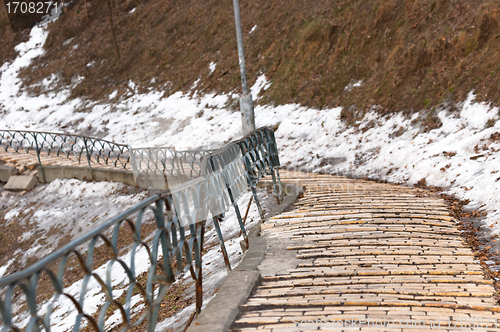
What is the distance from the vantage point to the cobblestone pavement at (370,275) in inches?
137

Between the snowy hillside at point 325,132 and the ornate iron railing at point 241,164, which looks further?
the snowy hillside at point 325,132

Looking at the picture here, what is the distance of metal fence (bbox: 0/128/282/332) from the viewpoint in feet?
8.32

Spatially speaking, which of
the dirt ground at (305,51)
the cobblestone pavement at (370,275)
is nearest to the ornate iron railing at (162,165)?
the dirt ground at (305,51)

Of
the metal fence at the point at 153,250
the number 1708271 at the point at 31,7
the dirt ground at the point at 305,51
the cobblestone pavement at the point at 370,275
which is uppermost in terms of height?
the number 1708271 at the point at 31,7

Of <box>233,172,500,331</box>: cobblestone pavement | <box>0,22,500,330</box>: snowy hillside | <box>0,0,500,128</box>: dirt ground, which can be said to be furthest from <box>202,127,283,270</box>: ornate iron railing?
<box>0,0,500,128</box>: dirt ground

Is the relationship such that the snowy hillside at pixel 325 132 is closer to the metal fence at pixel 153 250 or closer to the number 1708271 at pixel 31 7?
the metal fence at pixel 153 250

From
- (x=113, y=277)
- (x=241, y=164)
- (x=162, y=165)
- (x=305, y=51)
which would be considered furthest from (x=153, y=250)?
(x=305, y=51)

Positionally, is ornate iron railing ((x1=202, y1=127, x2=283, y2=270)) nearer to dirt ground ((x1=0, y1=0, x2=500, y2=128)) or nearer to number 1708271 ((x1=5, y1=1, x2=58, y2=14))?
dirt ground ((x1=0, y1=0, x2=500, y2=128))

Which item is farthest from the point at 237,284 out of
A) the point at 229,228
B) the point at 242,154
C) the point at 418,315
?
the point at 229,228

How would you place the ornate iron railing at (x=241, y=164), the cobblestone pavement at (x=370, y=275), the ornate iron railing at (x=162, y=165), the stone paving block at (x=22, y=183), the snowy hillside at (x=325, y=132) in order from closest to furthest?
the cobblestone pavement at (x=370, y=275)
the ornate iron railing at (x=241, y=164)
the snowy hillside at (x=325, y=132)
the ornate iron railing at (x=162, y=165)
the stone paving block at (x=22, y=183)

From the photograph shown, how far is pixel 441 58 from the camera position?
43.5 feet

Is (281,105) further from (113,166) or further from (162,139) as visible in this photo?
(113,166)

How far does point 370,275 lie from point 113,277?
674 cm

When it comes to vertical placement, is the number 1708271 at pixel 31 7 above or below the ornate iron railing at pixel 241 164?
above
